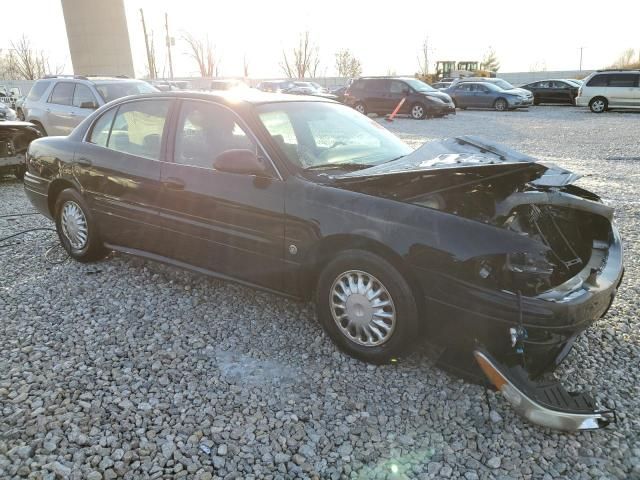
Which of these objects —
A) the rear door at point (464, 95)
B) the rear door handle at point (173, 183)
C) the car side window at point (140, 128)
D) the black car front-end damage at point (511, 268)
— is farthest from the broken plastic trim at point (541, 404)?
the rear door at point (464, 95)

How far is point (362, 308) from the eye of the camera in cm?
304

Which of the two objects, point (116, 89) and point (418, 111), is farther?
point (418, 111)

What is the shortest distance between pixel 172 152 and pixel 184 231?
61 centimetres

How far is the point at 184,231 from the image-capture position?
3.82 metres

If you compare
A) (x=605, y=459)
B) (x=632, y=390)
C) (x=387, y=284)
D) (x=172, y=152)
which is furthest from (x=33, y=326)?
(x=632, y=390)

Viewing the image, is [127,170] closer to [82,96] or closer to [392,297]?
[392,297]

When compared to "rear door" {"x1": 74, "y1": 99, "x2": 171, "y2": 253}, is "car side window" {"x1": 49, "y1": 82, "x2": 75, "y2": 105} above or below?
above

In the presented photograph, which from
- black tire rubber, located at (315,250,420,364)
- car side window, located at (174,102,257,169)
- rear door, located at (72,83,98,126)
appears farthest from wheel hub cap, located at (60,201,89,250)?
rear door, located at (72,83,98,126)

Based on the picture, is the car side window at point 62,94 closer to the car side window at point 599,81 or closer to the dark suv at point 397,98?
the dark suv at point 397,98

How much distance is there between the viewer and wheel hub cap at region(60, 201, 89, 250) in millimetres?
4668

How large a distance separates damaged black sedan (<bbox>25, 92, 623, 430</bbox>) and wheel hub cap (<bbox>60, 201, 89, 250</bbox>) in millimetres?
312

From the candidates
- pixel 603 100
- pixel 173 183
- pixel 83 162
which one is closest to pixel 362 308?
pixel 173 183

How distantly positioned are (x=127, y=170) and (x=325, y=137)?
5.41ft

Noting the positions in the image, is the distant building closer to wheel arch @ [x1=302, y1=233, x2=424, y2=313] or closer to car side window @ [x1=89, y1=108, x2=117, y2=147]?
car side window @ [x1=89, y1=108, x2=117, y2=147]
